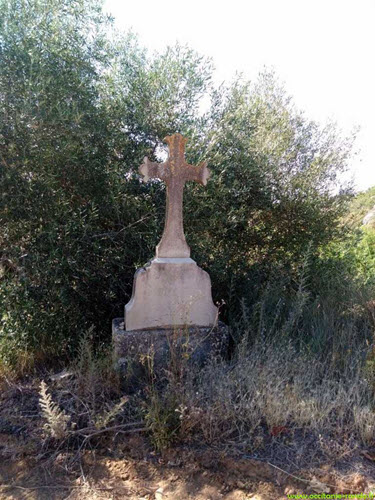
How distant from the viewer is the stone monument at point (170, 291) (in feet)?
13.6

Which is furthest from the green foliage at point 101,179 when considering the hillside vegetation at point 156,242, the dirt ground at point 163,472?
the dirt ground at point 163,472

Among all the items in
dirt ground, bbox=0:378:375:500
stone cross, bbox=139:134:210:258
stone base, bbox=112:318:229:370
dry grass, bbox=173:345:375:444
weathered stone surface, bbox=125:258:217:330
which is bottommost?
dirt ground, bbox=0:378:375:500

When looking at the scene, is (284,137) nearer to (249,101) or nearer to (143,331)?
(249,101)

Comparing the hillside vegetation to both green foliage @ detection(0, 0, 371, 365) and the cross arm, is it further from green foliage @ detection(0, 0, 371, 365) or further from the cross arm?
the cross arm

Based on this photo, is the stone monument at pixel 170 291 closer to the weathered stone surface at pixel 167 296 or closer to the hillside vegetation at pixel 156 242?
the weathered stone surface at pixel 167 296

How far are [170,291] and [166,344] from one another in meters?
0.54

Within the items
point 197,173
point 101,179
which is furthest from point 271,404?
point 101,179

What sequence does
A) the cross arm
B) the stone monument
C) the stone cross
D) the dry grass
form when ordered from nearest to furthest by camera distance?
the dry grass → the stone monument → the stone cross → the cross arm

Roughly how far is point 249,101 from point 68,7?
312 centimetres

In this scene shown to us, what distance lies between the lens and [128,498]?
2.62m

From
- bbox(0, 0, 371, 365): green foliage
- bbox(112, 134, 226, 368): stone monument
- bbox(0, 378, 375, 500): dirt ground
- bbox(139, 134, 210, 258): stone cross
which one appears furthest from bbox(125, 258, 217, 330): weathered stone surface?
bbox(0, 378, 375, 500): dirt ground

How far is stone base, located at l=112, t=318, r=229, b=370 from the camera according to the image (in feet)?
13.1

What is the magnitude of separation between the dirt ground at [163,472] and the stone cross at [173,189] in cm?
186

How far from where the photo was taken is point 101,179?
5.10 metres
